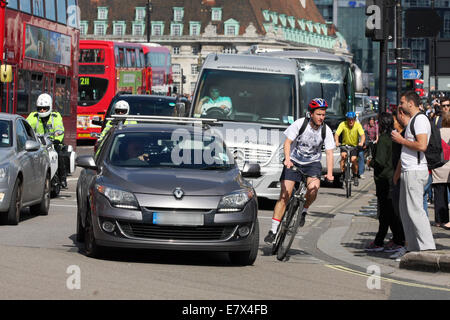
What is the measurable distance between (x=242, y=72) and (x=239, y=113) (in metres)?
0.99

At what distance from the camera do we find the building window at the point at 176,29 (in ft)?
506

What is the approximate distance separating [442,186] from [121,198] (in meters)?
7.45

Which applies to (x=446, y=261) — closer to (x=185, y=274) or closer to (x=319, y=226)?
(x=185, y=274)

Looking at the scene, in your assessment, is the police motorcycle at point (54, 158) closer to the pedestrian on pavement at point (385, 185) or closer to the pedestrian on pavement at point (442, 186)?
the pedestrian on pavement at point (442, 186)

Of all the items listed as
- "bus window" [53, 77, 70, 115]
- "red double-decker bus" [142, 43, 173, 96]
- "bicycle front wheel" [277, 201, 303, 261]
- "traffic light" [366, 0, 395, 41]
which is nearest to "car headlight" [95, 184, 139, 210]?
"bicycle front wheel" [277, 201, 303, 261]

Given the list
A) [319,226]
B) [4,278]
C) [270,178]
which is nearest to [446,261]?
[4,278]

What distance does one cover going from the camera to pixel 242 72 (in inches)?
824

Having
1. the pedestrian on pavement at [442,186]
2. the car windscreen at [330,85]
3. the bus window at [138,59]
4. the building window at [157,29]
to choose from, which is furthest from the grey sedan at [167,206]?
the building window at [157,29]

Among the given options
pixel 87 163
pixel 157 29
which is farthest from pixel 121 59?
pixel 157 29

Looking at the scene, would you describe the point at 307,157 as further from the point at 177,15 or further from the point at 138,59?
the point at 177,15

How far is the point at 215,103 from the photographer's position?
67.2 ft

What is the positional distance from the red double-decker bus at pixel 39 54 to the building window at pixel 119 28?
122194mm

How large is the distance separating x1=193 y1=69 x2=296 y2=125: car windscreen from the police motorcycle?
2.41 metres

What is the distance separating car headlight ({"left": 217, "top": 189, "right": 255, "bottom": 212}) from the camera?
11.1m
